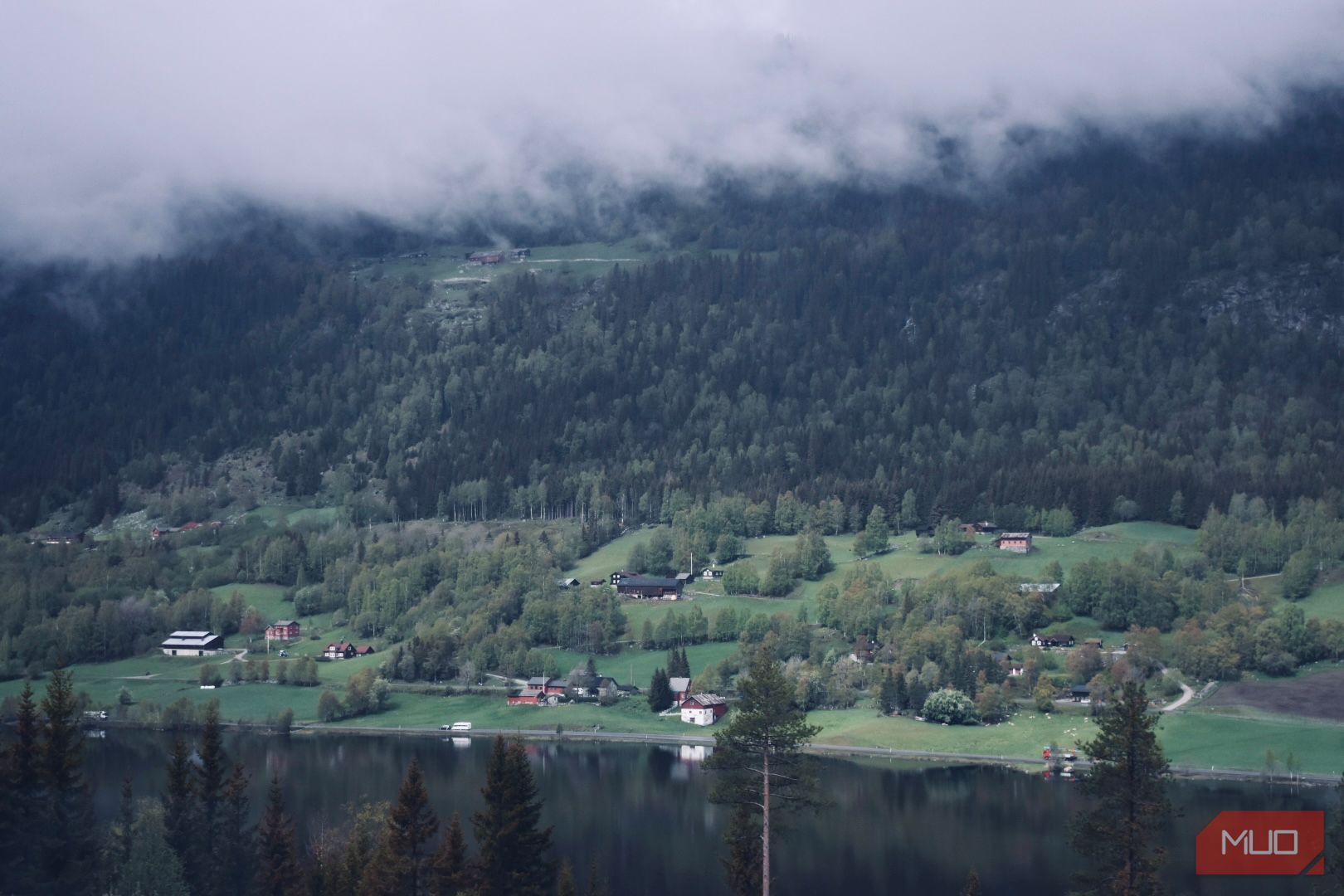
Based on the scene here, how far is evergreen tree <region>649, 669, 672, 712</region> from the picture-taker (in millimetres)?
132375

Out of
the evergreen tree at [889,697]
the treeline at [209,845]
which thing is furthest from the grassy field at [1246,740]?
the treeline at [209,845]

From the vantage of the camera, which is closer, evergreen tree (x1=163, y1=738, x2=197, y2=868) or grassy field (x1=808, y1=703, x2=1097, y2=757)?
evergreen tree (x1=163, y1=738, x2=197, y2=868)

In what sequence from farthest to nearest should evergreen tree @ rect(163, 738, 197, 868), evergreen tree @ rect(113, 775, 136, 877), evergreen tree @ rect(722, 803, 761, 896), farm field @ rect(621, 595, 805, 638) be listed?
farm field @ rect(621, 595, 805, 638)
evergreen tree @ rect(113, 775, 136, 877)
evergreen tree @ rect(163, 738, 197, 868)
evergreen tree @ rect(722, 803, 761, 896)

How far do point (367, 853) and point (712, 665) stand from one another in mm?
81786

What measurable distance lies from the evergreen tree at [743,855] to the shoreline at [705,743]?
5501 cm

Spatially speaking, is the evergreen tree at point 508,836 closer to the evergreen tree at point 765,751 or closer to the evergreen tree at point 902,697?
the evergreen tree at point 765,751

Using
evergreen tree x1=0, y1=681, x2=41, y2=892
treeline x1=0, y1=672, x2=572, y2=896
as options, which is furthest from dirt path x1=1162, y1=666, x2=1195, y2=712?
evergreen tree x1=0, y1=681, x2=41, y2=892

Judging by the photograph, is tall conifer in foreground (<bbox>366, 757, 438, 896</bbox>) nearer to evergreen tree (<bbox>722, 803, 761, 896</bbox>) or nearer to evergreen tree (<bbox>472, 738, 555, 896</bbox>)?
evergreen tree (<bbox>472, 738, 555, 896</bbox>)

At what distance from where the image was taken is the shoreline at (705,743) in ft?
333

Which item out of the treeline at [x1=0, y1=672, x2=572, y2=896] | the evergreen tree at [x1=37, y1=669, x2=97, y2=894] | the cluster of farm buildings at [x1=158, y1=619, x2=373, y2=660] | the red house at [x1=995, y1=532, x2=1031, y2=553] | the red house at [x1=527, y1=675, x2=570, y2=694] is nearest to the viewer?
the treeline at [x1=0, y1=672, x2=572, y2=896]

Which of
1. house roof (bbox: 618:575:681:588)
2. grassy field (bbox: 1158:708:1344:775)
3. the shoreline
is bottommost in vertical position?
the shoreline

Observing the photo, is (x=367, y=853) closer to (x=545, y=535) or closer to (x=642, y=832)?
(x=642, y=832)

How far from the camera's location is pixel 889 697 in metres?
123

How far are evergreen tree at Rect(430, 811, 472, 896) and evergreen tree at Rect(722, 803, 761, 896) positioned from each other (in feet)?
28.7
